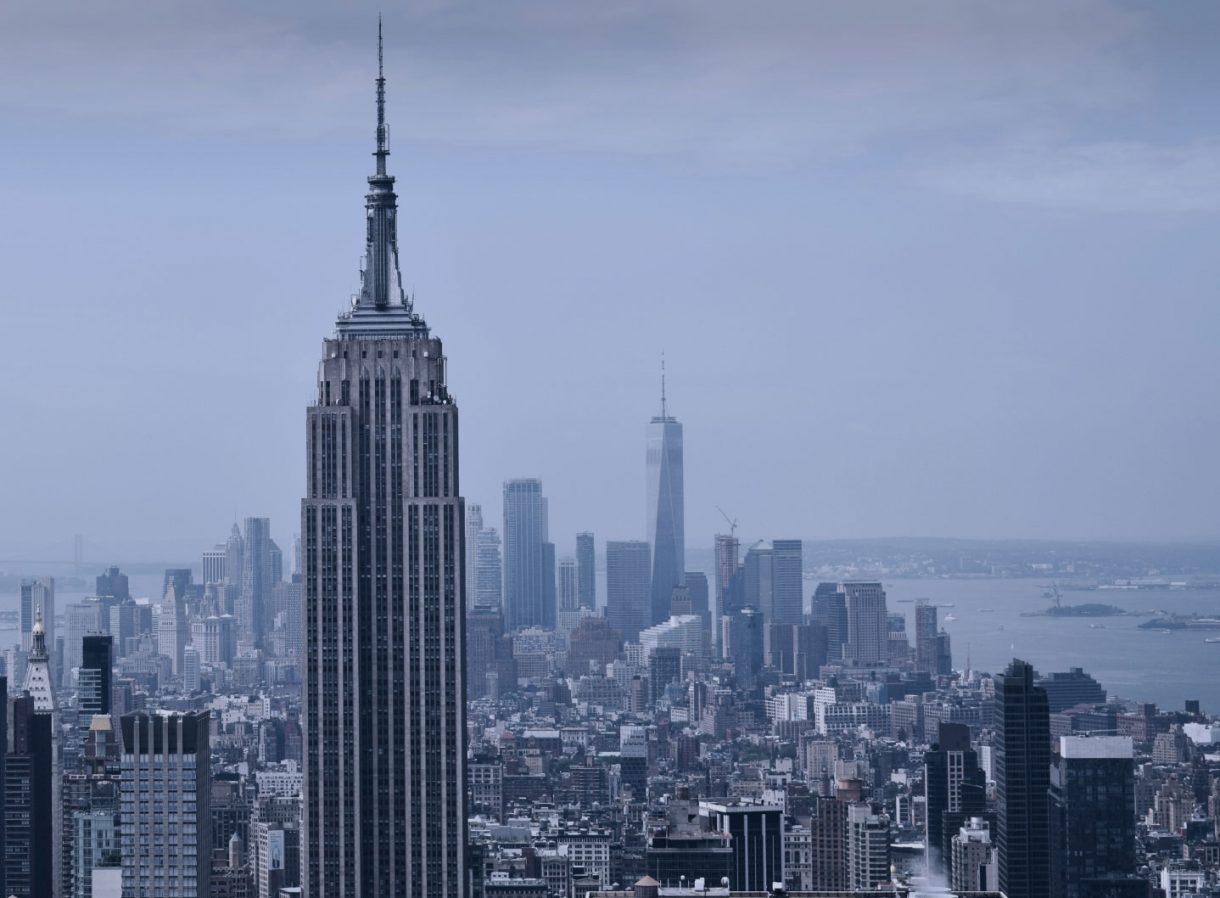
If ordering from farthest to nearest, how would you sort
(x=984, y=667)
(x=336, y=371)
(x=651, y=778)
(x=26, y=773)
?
(x=651, y=778) → (x=984, y=667) → (x=26, y=773) → (x=336, y=371)

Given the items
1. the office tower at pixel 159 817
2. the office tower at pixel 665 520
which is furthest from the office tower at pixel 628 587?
the office tower at pixel 159 817

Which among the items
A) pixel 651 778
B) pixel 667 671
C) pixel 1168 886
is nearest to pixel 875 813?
pixel 1168 886

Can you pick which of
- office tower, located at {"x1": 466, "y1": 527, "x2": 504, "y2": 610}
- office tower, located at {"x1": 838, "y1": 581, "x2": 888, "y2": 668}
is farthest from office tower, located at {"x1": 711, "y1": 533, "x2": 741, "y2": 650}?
office tower, located at {"x1": 466, "y1": 527, "x2": 504, "y2": 610}

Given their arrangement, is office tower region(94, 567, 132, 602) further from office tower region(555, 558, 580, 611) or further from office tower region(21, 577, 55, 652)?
office tower region(555, 558, 580, 611)

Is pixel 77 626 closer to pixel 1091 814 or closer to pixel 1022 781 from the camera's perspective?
pixel 1022 781

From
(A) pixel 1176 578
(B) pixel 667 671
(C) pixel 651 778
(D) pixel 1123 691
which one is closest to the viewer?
(A) pixel 1176 578

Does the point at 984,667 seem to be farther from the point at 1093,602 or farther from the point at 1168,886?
the point at 1168,886
